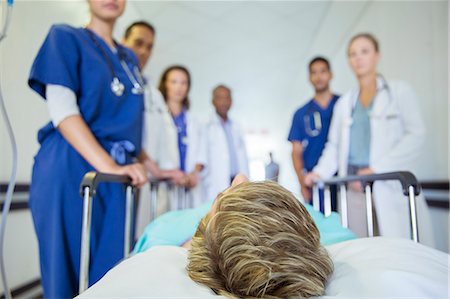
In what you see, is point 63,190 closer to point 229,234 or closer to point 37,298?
point 229,234

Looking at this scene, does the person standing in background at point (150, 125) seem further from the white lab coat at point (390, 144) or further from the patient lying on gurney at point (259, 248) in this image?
the patient lying on gurney at point (259, 248)

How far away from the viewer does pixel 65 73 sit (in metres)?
0.96

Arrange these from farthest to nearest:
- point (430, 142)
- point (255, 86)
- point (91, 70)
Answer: point (255, 86)
point (430, 142)
point (91, 70)

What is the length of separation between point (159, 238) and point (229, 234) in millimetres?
481

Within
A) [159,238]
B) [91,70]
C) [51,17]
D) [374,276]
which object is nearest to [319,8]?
[51,17]

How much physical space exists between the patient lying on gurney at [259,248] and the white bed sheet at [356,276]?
29 mm

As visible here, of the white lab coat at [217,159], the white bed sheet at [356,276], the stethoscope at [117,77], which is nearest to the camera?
the white bed sheet at [356,276]

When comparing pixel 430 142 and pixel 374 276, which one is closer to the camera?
pixel 374 276

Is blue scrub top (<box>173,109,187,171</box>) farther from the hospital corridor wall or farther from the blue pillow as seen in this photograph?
the blue pillow

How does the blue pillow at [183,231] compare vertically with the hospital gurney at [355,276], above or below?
below

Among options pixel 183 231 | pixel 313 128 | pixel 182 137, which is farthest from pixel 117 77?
pixel 313 128

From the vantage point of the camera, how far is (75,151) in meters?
1.00

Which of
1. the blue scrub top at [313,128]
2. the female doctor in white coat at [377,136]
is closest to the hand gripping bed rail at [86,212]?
the female doctor in white coat at [377,136]

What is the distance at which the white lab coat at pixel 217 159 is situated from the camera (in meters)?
2.66
